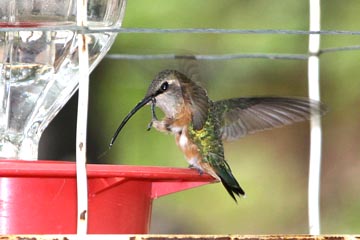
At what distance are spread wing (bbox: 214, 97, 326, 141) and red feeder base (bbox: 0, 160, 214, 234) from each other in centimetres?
94

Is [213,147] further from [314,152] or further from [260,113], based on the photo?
[314,152]

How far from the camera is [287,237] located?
1934mm

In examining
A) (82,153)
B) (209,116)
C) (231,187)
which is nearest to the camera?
(82,153)

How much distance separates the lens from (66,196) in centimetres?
215

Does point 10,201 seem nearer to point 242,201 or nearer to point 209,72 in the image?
point 209,72

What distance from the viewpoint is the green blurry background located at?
5117mm

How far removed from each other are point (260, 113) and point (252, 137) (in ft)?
8.62

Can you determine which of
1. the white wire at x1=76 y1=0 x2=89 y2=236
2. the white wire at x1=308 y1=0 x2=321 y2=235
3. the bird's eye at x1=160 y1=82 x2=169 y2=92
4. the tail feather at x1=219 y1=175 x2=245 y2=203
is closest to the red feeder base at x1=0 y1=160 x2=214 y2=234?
the white wire at x1=76 y1=0 x2=89 y2=236

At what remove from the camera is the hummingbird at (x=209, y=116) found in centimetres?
316

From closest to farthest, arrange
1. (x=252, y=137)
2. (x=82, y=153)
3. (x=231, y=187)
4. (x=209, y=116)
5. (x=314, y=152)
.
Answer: (x=82, y=153) < (x=314, y=152) < (x=231, y=187) < (x=209, y=116) < (x=252, y=137)

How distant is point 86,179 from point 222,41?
10.8 feet

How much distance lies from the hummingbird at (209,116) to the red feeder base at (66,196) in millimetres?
779

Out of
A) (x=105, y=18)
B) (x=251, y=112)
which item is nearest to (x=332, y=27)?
(x=251, y=112)

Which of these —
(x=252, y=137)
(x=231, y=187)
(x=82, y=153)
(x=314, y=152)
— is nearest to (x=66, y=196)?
(x=82, y=153)
